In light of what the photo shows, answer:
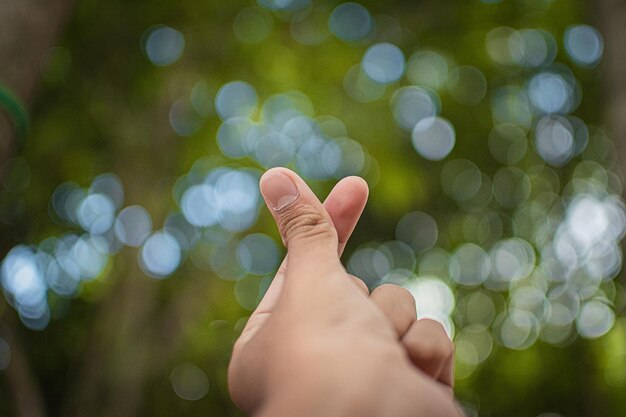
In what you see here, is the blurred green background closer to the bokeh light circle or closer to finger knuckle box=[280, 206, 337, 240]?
the bokeh light circle

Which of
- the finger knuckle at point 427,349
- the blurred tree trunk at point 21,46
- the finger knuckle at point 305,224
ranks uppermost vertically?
the blurred tree trunk at point 21,46

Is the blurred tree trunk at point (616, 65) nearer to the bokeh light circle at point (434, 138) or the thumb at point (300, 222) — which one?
the thumb at point (300, 222)

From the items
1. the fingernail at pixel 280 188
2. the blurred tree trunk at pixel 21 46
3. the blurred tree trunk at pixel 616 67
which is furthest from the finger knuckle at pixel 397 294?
the blurred tree trunk at pixel 21 46

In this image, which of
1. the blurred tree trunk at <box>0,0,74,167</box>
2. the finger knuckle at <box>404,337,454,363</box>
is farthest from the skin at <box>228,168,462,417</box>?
the blurred tree trunk at <box>0,0,74,167</box>

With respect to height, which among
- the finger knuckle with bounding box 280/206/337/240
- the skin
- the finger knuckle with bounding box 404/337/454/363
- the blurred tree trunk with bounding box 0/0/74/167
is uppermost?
the blurred tree trunk with bounding box 0/0/74/167

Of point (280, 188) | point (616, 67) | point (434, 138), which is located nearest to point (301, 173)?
point (434, 138)
